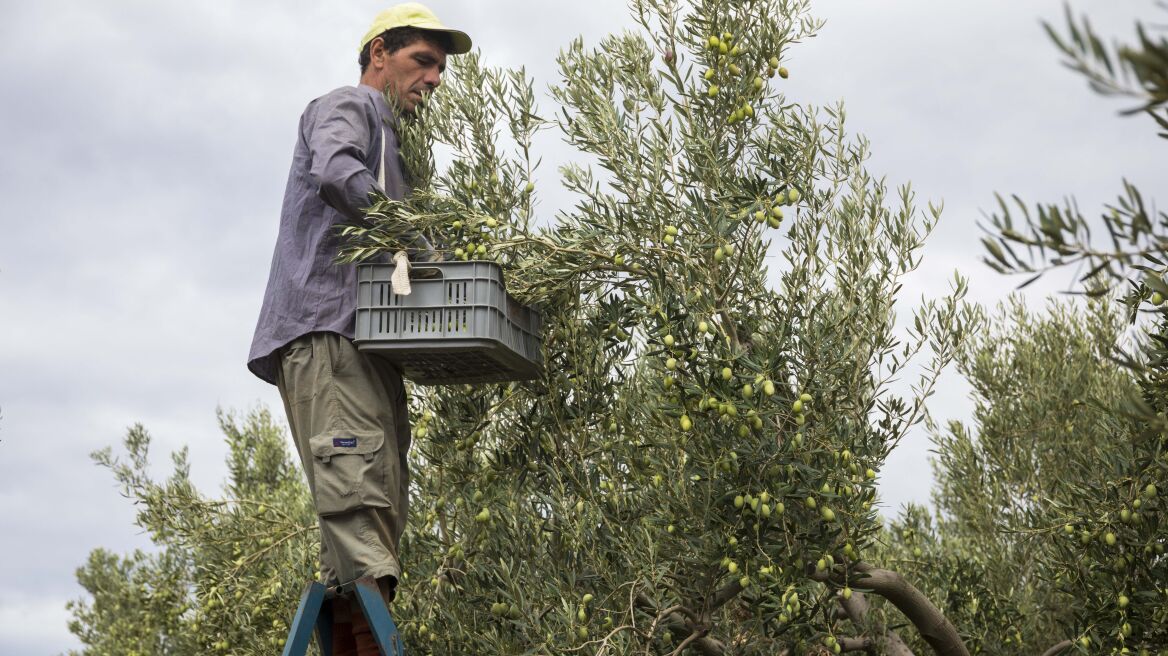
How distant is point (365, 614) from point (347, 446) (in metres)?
0.66

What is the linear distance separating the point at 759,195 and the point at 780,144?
1.47ft

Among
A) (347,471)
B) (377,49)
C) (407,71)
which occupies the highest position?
(377,49)

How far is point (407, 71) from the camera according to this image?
5656 mm

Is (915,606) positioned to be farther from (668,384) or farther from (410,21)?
(410,21)

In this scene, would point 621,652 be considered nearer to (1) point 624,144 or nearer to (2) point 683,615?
(2) point 683,615

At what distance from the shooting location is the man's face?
5.64 m

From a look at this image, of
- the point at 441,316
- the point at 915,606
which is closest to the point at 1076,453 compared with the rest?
the point at 915,606

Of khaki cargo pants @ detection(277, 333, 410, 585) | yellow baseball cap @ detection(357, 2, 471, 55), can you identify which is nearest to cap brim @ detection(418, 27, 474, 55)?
yellow baseball cap @ detection(357, 2, 471, 55)

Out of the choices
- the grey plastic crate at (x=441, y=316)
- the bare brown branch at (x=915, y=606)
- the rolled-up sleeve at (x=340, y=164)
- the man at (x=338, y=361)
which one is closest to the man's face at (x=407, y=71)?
the man at (x=338, y=361)

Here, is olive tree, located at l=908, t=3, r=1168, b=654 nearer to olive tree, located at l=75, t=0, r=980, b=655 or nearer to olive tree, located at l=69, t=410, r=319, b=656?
olive tree, located at l=75, t=0, r=980, b=655

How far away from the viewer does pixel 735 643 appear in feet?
17.5

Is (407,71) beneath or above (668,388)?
above

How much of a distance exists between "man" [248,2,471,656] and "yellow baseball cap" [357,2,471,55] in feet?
1.09

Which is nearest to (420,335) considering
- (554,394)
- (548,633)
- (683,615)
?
(554,394)
